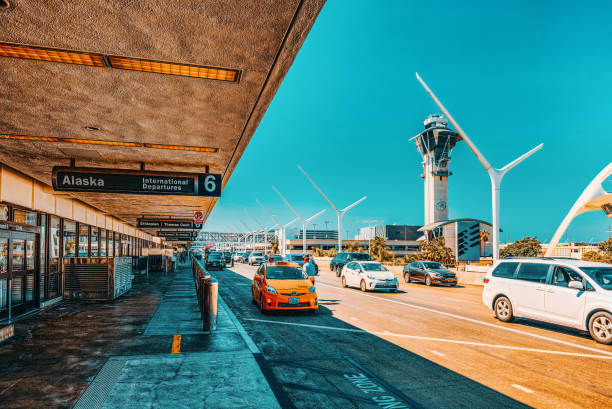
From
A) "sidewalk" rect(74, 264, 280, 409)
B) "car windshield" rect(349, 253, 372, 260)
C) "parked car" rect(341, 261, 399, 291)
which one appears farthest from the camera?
"car windshield" rect(349, 253, 372, 260)

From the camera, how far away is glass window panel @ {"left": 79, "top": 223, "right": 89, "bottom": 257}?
18.9 metres

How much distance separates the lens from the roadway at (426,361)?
5715mm

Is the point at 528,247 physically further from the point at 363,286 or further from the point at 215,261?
the point at 363,286

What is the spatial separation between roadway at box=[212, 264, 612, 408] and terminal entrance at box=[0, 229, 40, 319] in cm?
610

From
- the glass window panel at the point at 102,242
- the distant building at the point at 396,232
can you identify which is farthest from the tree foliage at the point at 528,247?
the glass window panel at the point at 102,242

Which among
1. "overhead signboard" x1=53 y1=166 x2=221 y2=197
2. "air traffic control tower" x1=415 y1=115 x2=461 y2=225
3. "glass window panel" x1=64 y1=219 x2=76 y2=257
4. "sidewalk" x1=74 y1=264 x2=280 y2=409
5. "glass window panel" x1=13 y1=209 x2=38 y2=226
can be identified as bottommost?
"sidewalk" x1=74 y1=264 x2=280 y2=409

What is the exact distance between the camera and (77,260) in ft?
48.5

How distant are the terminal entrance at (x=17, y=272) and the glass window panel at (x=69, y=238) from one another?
11.5 feet

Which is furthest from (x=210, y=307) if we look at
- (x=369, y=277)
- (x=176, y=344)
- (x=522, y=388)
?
(x=369, y=277)

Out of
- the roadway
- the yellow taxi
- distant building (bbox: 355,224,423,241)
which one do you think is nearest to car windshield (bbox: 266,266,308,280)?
the yellow taxi

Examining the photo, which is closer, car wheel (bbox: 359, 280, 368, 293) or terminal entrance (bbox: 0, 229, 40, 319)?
terminal entrance (bbox: 0, 229, 40, 319)

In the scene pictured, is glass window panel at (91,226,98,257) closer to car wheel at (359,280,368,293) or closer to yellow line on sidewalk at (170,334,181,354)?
car wheel at (359,280,368,293)

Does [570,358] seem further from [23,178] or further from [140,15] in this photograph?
[23,178]

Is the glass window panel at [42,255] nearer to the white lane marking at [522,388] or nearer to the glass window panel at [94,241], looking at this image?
the glass window panel at [94,241]
